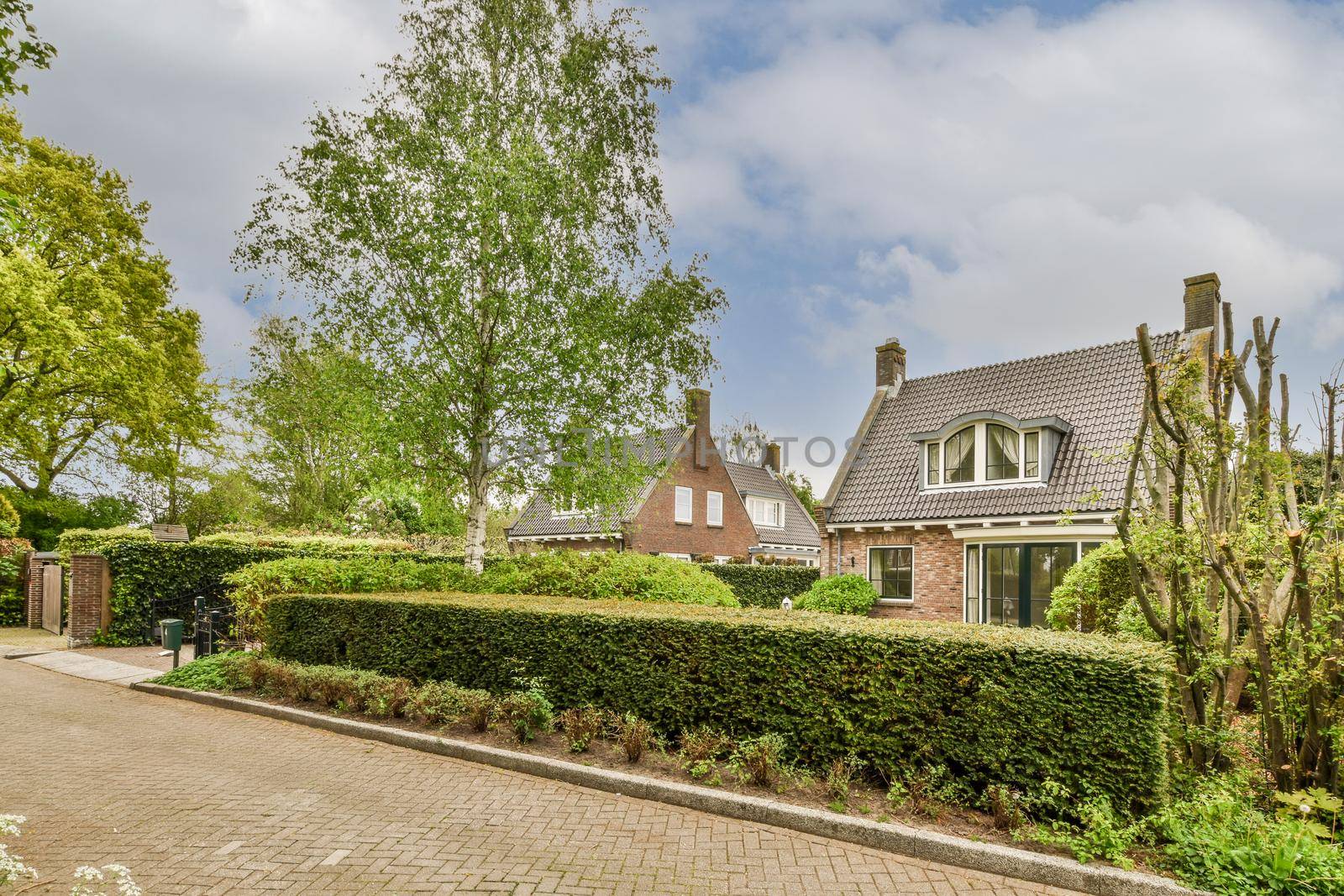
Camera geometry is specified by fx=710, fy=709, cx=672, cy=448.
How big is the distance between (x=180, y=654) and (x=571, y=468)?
8.90 meters

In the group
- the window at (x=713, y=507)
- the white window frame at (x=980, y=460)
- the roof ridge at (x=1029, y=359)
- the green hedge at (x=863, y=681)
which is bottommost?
the green hedge at (x=863, y=681)

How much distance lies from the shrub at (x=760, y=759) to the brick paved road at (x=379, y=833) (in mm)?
489

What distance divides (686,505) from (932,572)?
15873 millimetres

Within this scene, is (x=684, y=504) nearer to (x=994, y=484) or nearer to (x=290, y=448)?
(x=994, y=484)

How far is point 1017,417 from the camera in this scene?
17828 mm

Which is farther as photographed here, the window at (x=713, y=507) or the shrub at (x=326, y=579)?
the window at (x=713, y=507)

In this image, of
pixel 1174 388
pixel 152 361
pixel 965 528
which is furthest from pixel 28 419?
pixel 1174 388

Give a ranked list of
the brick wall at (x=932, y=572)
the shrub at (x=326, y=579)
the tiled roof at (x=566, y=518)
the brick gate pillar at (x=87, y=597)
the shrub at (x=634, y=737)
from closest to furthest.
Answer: the shrub at (x=634, y=737)
the shrub at (x=326, y=579)
the brick gate pillar at (x=87, y=597)
the brick wall at (x=932, y=572)
the tiled roof at (x=566, y=518)

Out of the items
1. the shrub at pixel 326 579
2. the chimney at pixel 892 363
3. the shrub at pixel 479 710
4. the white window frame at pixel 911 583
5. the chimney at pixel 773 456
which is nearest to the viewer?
the shrub at pixel 479 710

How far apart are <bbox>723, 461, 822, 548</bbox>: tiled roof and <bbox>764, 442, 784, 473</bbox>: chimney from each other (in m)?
3.02

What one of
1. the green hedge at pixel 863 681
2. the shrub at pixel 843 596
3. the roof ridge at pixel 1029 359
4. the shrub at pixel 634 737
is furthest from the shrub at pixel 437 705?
the roof ridge at pixel 1029 359

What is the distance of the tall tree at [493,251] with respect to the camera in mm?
12797

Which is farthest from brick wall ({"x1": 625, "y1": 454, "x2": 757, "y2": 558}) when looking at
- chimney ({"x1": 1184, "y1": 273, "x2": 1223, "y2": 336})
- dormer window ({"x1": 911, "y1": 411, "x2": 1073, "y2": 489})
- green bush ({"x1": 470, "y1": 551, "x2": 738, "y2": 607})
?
chimney ({"x1": 1184, "y1": 273, "x2": 1223, "y2": 336})

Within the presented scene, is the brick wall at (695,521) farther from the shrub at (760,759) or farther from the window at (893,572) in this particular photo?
the shrub at (760,759)
